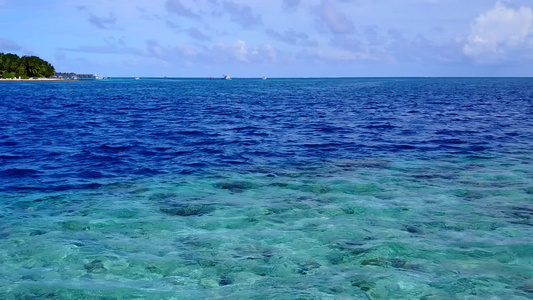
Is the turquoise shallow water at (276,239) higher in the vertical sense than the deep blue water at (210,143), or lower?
lower

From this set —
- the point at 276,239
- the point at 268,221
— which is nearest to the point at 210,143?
the point at 268,221

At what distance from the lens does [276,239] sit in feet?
44.6

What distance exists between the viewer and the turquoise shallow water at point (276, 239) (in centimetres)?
1059

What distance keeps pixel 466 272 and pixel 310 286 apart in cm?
404

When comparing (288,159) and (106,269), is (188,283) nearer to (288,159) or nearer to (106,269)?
(106,269)

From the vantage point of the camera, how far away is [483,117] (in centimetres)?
5291

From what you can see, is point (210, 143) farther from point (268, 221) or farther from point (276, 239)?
point (276, 239)

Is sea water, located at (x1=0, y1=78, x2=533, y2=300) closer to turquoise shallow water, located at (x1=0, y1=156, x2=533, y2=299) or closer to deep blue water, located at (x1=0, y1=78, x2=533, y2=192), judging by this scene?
turquoise shallow water, located at (x1=0, y1=156, x2=533, y2=299)

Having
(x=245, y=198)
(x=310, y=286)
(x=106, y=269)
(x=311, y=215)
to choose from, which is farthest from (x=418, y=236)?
(x=106, y=269)

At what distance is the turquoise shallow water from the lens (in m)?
10.6

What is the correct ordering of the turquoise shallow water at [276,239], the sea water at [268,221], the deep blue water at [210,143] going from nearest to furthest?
1. the turquoise shallow water at [276,239]
2. the sea water at [268,221]
3. the deep blue water at [210,143]

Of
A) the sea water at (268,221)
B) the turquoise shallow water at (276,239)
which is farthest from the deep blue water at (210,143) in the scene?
the turquoise shallow water at (276,239)

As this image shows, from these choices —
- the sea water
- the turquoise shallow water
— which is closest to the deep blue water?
the sea water

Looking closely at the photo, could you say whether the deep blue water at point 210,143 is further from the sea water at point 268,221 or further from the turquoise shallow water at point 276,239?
the turquoise shallow water at point 276,239
